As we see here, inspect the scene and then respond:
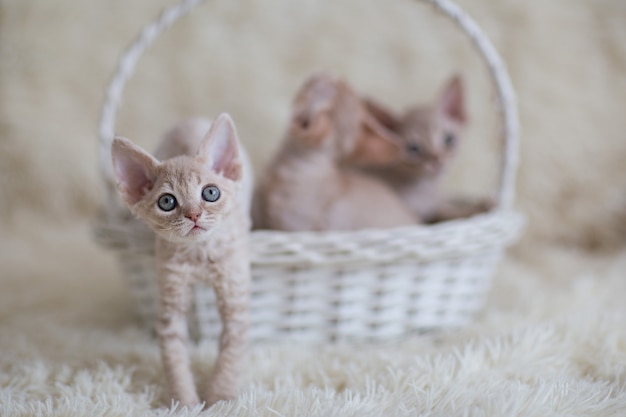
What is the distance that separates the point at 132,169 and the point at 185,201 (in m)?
0.09

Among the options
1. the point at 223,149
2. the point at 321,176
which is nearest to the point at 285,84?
the point at 321,176

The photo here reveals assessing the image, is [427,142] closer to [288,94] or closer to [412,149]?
[412,149]

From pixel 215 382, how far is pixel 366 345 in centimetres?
30

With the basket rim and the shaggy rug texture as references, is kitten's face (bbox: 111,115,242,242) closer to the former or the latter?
the basket rim

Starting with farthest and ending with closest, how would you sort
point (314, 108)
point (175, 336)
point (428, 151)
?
point (428, 151) < point (314, 108) < point (175, 336)

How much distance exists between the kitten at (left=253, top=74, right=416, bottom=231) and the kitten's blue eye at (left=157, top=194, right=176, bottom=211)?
0.35 metres

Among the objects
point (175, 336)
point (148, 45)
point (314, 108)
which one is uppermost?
point (148, 45)

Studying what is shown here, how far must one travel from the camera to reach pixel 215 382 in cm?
73

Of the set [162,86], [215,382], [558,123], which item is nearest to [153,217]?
[215,382]

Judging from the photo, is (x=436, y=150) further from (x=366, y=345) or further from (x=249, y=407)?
(x=249, y=407)

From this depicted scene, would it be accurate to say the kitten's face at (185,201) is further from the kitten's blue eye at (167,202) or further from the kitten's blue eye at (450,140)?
the kitten's blue eye at (450,140)

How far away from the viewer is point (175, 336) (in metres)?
0.74

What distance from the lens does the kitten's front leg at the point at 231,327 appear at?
2.39 ft

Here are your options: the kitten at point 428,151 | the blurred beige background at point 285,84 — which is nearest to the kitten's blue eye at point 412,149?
the kitten at point 428,151
